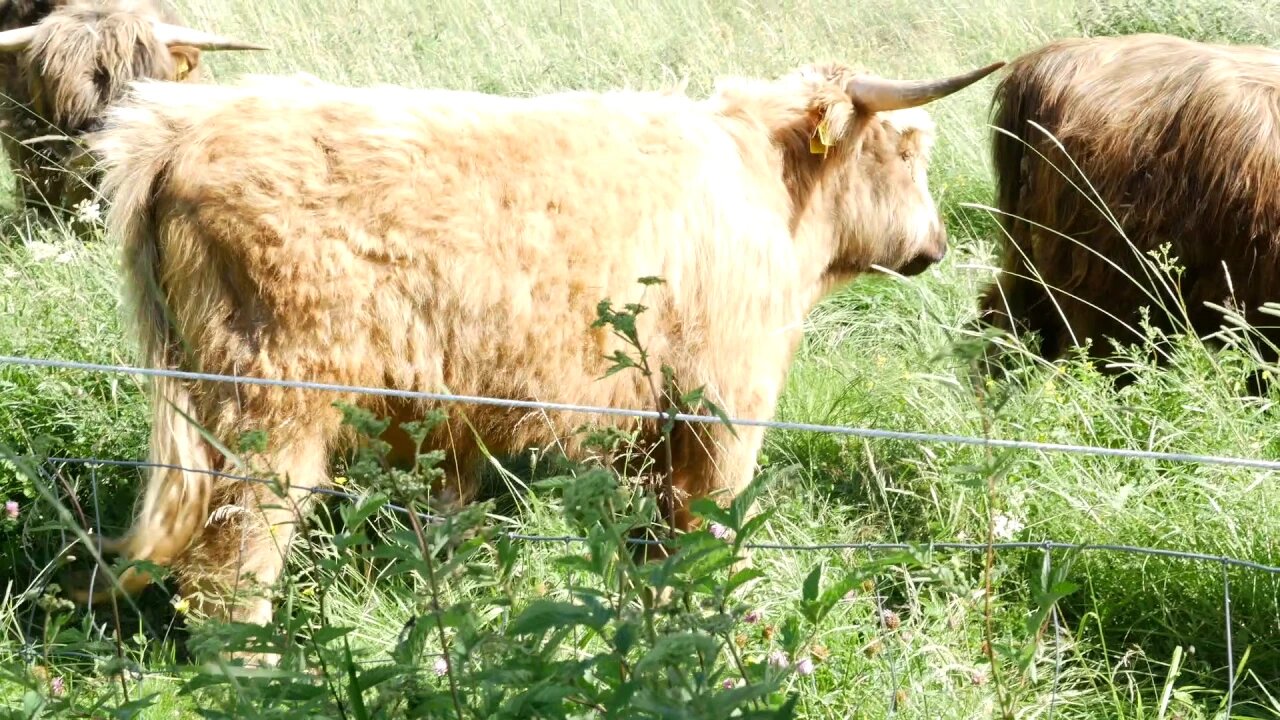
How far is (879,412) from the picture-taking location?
4570 millimetres

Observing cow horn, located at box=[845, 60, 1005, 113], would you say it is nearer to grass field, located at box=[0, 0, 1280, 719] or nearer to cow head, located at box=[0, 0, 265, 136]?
grass field, located at box=[0, 0, 1280, 719]

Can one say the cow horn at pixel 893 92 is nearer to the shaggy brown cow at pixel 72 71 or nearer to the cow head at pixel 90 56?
the cow head at pixel 90 56

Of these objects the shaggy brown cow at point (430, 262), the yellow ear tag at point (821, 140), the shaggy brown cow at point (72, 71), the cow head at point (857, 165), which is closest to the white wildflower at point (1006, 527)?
the shaggy brown cow at point (430, 262)

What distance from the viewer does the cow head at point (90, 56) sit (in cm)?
648

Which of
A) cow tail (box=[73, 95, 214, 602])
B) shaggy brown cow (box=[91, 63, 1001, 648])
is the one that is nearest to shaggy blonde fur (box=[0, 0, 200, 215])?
cow tail (box=[73, 95, 214, 602])

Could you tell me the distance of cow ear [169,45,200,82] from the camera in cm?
673

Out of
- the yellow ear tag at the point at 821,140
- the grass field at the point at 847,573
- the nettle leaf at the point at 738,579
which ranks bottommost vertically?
the grass field at the point at 847,573

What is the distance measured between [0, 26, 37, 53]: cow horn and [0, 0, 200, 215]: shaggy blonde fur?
2.6 inches

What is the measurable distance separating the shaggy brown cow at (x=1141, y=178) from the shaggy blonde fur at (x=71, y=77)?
4215 millimetres

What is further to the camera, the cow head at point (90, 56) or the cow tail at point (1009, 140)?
the cow head at point (90, 56)

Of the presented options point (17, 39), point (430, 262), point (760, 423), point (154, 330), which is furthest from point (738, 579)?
point (17, 39)

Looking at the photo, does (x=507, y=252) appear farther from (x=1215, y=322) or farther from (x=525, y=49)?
(x=525, y=49)

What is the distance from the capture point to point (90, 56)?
6.51m

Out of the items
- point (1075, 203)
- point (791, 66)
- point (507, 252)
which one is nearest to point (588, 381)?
point (507, 252)
